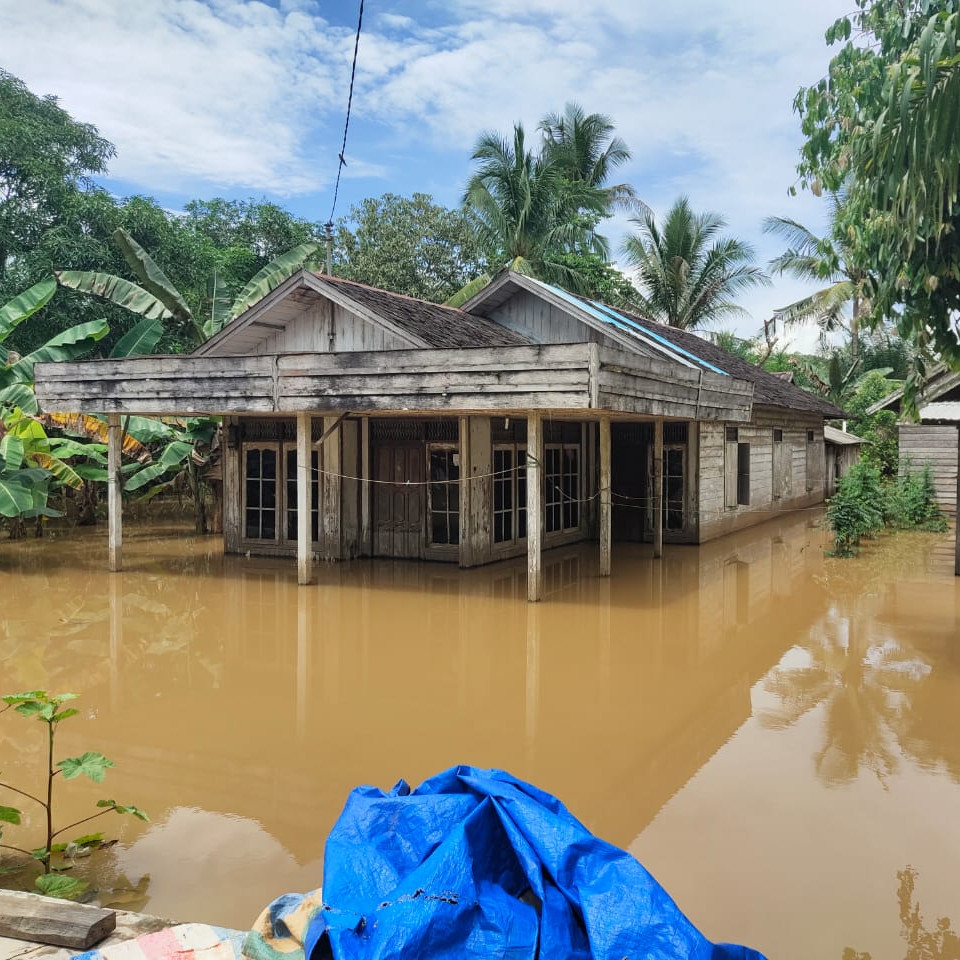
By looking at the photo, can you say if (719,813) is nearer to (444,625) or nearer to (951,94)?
(951,94)

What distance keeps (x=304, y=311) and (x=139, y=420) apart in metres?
4.70

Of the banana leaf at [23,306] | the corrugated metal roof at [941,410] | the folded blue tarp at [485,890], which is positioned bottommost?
the folded blue tarp at [485,890]

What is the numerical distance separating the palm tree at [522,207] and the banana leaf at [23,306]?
14207 mm

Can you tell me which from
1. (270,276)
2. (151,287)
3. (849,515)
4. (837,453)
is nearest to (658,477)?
(849,515)

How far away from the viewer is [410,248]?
31.6m

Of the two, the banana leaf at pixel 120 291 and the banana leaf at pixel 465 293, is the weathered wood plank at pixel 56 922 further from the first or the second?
the banana leaf at pixel 465 293

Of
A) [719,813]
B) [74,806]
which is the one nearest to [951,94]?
[719,813]

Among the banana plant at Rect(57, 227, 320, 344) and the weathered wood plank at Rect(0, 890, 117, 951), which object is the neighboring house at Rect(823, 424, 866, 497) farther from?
the weathered wood plank at Rect(0, 890, 117, 951)

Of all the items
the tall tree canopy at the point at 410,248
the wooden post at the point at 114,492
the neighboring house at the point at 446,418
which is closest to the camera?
the neighboring house at the point at 446,418

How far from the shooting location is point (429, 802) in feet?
12.2

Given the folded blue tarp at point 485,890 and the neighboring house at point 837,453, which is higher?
the neighboring house at point 837,453

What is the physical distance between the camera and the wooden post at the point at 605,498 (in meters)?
12.8

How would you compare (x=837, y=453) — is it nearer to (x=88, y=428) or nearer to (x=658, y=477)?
(x=658, y=477)

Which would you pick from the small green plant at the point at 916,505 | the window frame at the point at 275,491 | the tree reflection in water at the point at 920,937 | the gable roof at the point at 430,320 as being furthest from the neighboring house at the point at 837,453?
the tree reflection in water at the point at 920,937
